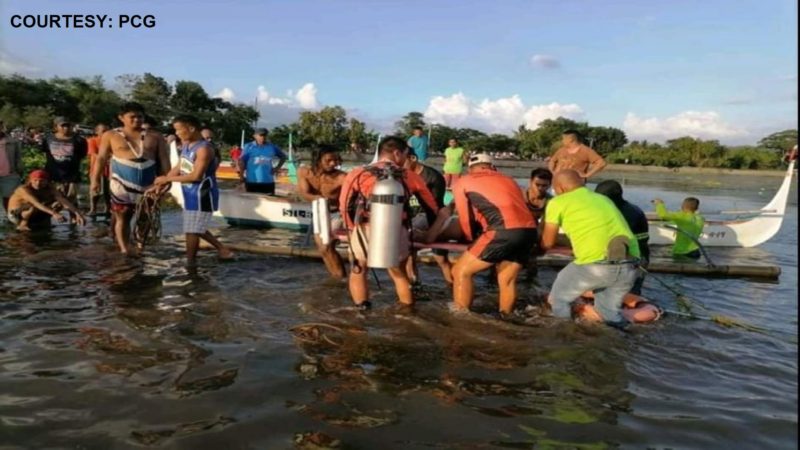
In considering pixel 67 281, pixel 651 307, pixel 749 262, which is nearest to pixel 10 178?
pixel 67 281

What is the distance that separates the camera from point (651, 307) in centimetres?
594

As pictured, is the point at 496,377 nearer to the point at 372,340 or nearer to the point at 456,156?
the point at 372,340

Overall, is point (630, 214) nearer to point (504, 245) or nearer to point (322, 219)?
point (504, 245)

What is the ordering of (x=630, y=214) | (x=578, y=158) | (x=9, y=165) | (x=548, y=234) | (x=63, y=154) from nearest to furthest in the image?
1. (x=548, y=234)
2. (x=630, y=214)
3. (x=578, y=158)
4. (x=9, y=165)
5. (x=63, y=154)

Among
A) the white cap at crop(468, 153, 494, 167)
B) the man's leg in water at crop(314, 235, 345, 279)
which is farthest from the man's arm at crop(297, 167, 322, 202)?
the white cap at crop(468, 153, 494, 167)

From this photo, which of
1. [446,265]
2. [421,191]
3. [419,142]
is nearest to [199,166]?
[421,191]

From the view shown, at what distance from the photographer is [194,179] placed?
738 cm

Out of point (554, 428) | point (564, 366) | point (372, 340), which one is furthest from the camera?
point (372, 340)

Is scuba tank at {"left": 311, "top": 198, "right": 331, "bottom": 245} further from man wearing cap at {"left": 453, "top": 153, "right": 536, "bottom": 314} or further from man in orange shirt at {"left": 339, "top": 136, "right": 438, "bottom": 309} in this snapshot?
man wearing cap at {"left": 453, "top": 153, "right": 536, "bottom": 314}

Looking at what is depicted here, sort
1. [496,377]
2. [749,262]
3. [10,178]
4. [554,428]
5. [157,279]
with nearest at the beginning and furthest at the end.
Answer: [554,428] < [496,377] < [157,279] < [10,178] < [749,262]

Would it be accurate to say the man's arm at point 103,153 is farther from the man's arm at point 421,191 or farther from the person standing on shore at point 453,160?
the person standing on shore at point 453,160

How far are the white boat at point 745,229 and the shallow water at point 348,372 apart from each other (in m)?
6.01

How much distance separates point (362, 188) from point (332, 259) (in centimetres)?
181

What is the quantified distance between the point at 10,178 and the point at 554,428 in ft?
33.2
